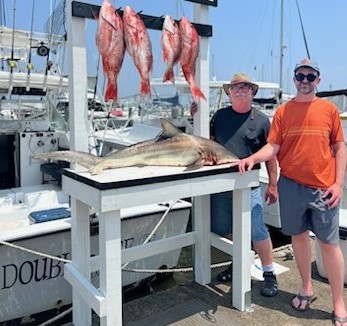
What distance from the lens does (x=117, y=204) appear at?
2217mm

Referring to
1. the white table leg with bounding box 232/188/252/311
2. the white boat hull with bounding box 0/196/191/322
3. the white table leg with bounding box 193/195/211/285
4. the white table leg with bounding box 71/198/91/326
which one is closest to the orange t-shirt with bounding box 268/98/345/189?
the white table leg with bounding box 232/188/252/311

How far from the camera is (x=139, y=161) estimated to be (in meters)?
2.66

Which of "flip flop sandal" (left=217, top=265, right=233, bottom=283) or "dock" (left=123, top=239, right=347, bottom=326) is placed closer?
"dock" (left=123, top=239, right=347, bottom=326)

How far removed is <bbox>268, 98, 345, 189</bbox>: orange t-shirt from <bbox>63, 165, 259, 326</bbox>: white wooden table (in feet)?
1.05

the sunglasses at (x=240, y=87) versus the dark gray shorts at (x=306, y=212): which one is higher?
the sunglasses at (x=240, y=87)

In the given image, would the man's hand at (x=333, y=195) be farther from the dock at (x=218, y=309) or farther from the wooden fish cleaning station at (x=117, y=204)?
the dock at (x=218, y=309)

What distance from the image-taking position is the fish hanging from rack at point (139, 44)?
2.66m

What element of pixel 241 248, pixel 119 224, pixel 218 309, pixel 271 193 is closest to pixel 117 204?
pixel 119 224

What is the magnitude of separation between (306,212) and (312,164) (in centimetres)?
34

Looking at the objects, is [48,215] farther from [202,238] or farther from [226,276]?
[226,276]

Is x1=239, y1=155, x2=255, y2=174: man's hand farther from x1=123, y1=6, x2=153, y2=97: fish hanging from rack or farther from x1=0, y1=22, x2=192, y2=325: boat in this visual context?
x1=0, y1=22, x2=192, y2=325: boat

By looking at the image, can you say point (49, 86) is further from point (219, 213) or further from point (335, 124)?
point (335, 124)

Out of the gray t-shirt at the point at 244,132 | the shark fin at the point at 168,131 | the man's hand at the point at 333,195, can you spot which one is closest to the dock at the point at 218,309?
the man's hand at the point at 333,195

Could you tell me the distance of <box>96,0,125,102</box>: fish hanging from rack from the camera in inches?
102
